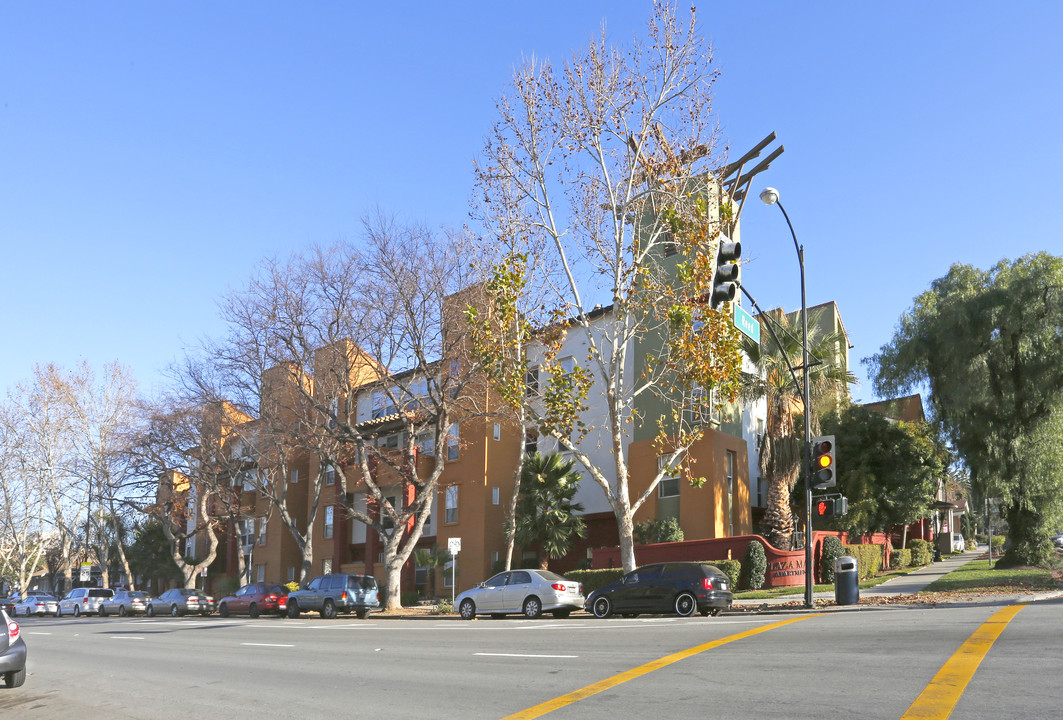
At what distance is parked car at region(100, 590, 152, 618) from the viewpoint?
44594 millimetres

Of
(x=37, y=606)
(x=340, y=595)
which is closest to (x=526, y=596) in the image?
(x=340, y=595)

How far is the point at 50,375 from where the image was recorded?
2052 inches

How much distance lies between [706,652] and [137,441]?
37531 mm

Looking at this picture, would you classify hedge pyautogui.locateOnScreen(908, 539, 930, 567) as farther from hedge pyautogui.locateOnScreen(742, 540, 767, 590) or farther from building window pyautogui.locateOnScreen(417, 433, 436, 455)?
building window pyautogui.locateOnScreen(417, 433, 436, 455)

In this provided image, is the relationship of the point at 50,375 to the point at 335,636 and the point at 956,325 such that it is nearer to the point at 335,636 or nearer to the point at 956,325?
the point at 335,636

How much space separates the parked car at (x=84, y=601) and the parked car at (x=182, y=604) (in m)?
4.73

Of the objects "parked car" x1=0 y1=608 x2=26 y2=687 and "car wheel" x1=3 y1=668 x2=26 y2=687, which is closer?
"parked car" x1=0 y1=608 x2=26 y2=687

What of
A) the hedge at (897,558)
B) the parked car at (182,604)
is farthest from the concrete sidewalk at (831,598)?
the parked car at (182,604)

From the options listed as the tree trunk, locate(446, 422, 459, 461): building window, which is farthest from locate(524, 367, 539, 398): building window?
the tree trunk

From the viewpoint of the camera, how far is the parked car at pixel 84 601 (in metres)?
47.2

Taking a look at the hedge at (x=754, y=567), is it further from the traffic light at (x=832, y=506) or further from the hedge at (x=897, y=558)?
the hedge at (x=897, y=558)

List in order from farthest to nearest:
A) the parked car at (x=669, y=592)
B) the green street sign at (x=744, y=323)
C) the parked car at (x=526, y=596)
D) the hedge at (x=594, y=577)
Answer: the hedge at (x=594, y=577)
the parked car at (x=526, y=596)
the parked car at (x=669, y=592)
the green street sign at (x=744, y=323)

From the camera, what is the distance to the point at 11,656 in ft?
42.6

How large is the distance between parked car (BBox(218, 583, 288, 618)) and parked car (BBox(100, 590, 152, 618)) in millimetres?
9465
